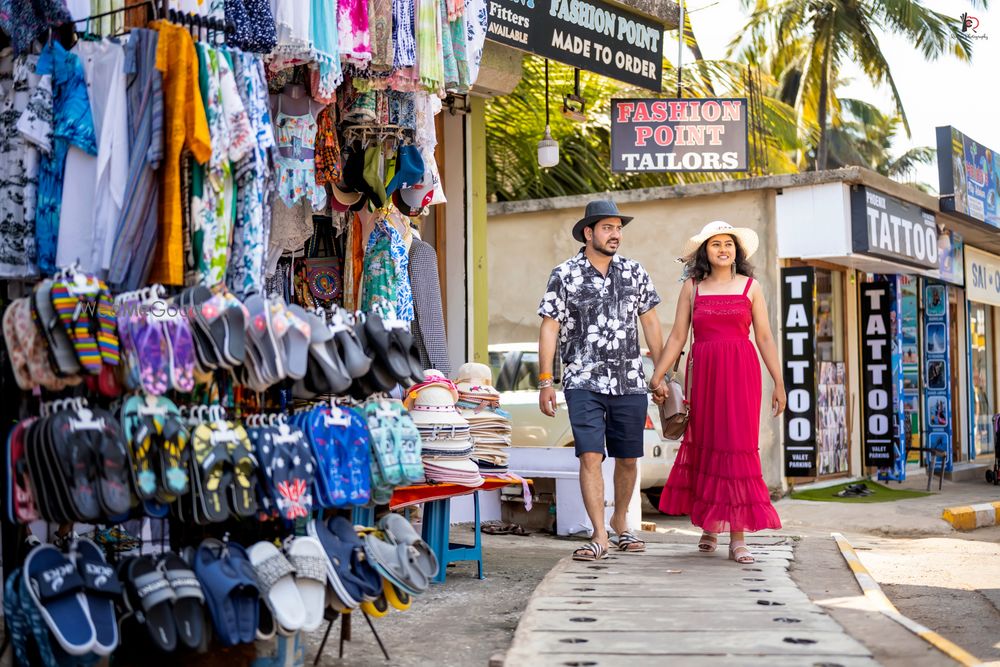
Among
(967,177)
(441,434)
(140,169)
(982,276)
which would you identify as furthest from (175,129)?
(982,276)

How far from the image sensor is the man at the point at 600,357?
697 cm

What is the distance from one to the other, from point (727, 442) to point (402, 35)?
9.54 ft

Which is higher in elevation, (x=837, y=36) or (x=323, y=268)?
(x=837, y=36)

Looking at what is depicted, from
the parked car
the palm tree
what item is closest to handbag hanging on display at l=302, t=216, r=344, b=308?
the parked car

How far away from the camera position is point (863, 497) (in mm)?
14258

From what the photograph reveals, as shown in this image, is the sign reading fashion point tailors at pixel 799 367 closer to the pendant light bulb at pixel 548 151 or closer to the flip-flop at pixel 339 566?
the pendant light bulb at pixel 548 151

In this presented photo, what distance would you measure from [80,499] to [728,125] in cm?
1033

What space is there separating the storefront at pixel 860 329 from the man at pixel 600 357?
7.23 meters

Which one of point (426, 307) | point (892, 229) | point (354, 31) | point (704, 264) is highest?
point (354, 31)

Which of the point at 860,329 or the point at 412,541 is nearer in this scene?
the point at 412,541

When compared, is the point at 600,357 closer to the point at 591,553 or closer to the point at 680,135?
the point at 591,553

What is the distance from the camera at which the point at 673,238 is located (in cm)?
1478

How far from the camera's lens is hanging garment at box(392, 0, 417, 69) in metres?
6.21

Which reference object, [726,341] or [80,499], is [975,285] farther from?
[80,499]
